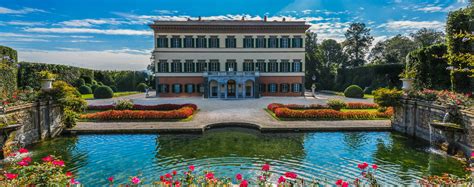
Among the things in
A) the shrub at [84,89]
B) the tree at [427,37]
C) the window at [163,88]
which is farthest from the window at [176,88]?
the tree at [427,37]

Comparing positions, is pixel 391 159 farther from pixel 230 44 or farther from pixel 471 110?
pixel 230 44

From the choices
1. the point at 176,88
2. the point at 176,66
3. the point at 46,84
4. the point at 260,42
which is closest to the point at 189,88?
the point at 176,88

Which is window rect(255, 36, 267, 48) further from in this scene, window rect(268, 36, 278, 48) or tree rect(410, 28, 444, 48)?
tree rect(410, 28, 444, 48)

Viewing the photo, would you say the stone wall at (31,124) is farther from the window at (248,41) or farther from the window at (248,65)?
the window at (248,41)

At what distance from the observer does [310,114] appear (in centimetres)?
1501

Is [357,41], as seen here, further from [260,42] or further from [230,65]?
[230,65]

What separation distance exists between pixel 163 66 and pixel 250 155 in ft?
82.8

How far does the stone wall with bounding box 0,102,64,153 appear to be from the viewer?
8.64 meters

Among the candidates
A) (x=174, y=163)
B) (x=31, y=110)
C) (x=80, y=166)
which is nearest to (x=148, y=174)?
(x=174, y=163)

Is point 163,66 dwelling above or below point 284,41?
below

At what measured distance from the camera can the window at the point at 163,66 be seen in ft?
104

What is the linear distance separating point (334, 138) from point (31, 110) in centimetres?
1173

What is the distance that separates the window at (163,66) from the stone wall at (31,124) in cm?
1974

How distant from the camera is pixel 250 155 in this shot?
878cm
